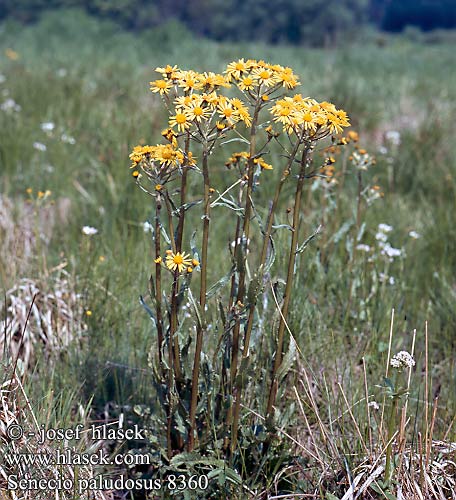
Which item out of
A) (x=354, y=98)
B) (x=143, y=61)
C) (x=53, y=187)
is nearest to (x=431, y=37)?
(x=143, y=61)

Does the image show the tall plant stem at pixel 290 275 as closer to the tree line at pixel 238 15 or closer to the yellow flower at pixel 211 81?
the yellow flower at pixel 211 81

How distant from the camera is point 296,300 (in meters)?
1.96

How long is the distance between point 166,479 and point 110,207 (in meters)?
1.69

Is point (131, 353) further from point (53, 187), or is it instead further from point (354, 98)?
point (354, 98)

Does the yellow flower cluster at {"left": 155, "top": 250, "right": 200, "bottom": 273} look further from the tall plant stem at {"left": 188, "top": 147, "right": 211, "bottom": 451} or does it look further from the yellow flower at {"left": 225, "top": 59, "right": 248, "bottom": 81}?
Answer: the yellow flower at {"left": 225, "top": 59, "right": 248, "bottom": 81}

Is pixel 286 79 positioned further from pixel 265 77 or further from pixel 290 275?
pixel 290 275

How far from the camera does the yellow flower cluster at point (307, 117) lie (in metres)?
1.27

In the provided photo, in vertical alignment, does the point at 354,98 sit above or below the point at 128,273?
above

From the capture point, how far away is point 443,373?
6.86 feet

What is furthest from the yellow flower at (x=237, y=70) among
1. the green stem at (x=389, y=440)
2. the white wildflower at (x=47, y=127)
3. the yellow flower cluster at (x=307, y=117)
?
the white wildflower at (x=47, y=127)

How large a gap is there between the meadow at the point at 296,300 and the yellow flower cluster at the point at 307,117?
35 centimetres

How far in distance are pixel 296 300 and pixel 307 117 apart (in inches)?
31.8

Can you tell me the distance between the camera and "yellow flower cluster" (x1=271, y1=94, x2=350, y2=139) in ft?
4.17

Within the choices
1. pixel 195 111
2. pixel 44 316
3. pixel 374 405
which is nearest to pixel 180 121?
pixel 195 111
